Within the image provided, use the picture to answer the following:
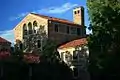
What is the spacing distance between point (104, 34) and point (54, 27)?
2224 cm

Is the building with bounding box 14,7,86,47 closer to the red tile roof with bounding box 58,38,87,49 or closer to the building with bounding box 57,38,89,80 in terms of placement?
the red tile roof with bounding box 58,38,87,49

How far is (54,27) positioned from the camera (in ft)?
198

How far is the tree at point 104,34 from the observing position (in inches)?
1500

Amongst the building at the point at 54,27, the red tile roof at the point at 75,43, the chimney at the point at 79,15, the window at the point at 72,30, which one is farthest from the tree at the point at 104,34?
the chimney at the point at 79,15

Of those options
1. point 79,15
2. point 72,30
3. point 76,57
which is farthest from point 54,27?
point 76,57

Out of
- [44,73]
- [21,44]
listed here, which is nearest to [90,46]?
[44,73]

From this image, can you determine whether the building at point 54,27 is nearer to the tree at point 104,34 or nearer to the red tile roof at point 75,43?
the red tile roof at point 75,43

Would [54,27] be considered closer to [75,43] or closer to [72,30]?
[72,30]

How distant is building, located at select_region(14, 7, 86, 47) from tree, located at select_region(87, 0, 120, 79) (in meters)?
18.2

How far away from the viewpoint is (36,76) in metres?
44.4

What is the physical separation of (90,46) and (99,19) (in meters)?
3.12

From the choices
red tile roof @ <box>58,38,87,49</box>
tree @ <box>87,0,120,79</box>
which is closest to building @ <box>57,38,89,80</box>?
red tile roof @ <box>58,38,87,49</box>

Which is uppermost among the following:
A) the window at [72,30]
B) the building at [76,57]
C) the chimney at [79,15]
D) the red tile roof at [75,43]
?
the chimney at [79,15]

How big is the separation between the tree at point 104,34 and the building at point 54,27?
18.2m
